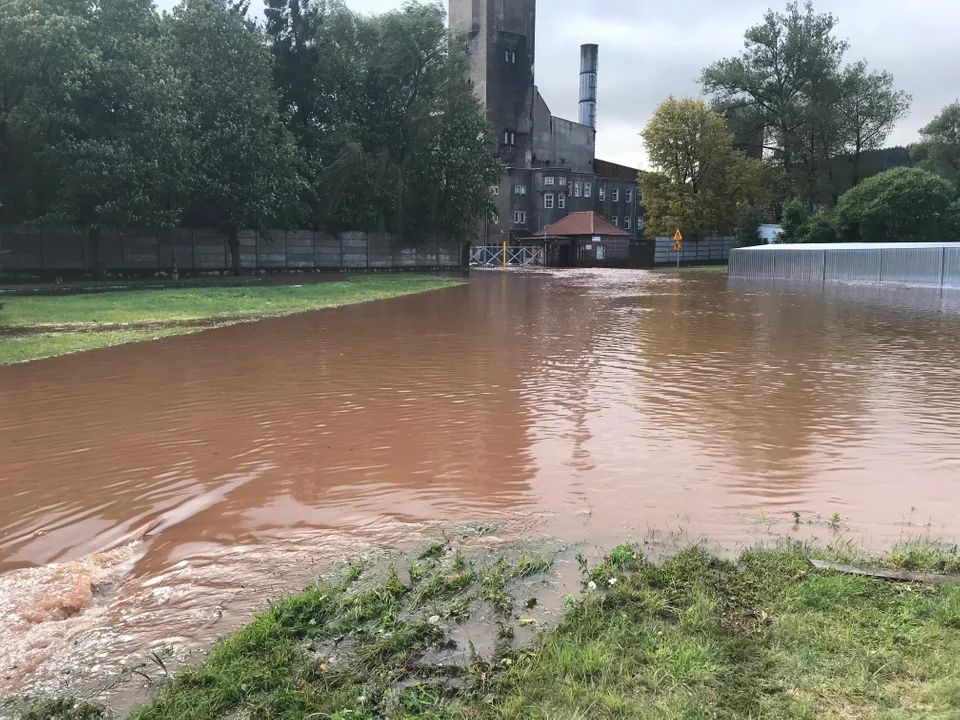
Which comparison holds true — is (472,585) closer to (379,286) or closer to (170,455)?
(170,455)

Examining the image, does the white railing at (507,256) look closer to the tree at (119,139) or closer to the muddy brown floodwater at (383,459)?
the tree at (119,139)

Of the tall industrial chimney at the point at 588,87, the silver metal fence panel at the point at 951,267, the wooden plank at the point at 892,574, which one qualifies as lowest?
the wooden plank at the point at 892,574

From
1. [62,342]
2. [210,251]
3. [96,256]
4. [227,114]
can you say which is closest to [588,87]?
[210,251]

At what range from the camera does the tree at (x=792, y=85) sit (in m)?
56.3

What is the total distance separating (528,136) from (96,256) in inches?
1800

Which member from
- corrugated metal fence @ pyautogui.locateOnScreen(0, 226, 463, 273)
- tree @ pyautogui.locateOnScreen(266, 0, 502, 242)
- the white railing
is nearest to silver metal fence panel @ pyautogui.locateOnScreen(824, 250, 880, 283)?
tree @ pyautogui.locateOnScreen(266, 0, 502, 242)

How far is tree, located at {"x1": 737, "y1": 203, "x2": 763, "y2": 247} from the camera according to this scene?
54344 millimetres

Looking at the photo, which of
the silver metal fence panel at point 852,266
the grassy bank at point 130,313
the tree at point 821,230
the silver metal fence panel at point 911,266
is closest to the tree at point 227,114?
the grassy bank at point 130,313

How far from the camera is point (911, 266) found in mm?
32156

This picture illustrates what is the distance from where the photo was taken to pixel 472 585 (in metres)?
3.84

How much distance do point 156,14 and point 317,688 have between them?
37.3m

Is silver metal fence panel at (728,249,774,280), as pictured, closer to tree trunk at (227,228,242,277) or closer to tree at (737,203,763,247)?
tree at (737,203,763,247)

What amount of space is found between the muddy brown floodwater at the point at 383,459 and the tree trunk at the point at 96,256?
21434mm

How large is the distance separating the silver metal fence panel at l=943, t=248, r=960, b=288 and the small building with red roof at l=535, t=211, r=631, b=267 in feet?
110
